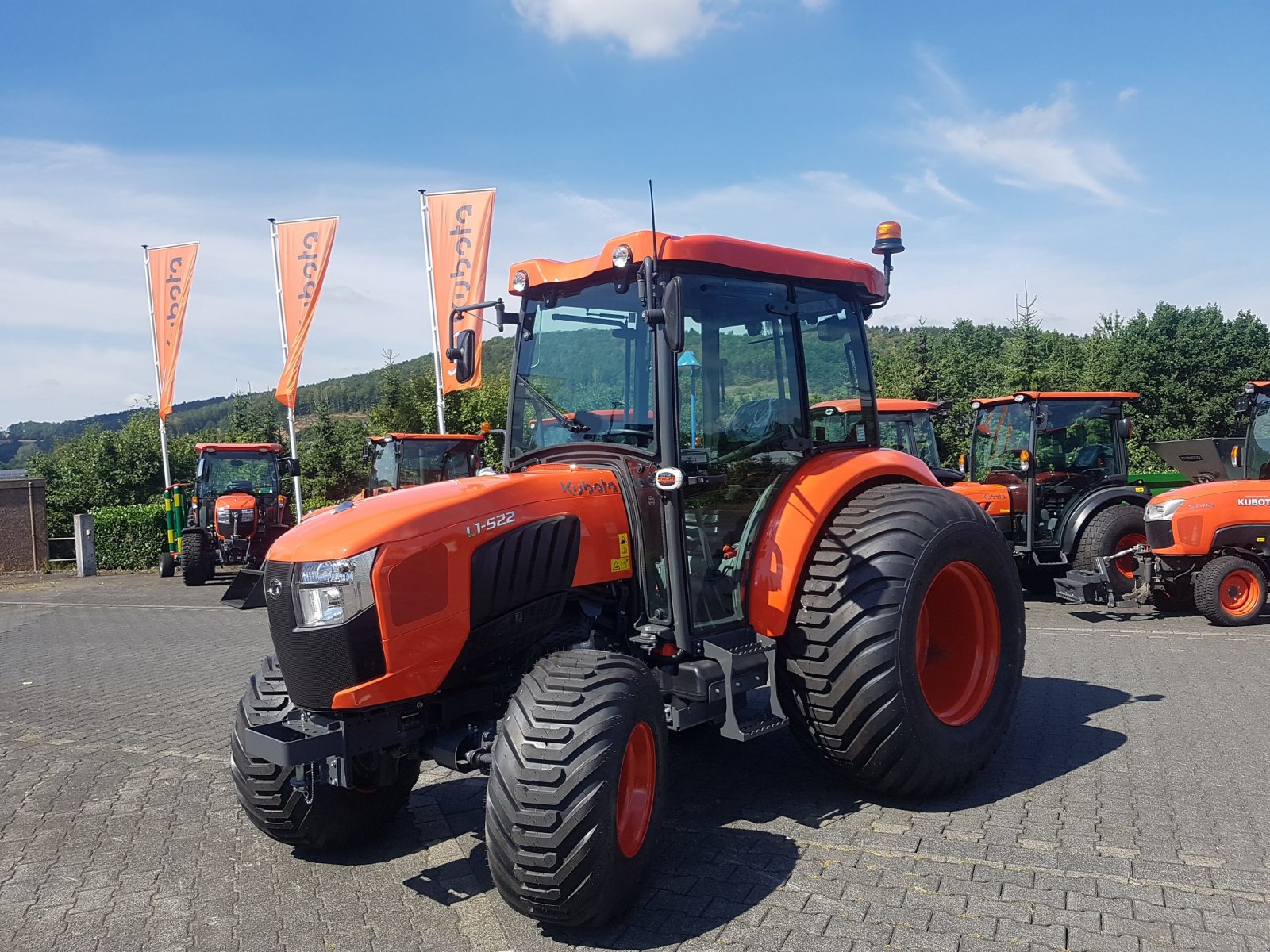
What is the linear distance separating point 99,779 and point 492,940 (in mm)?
3214

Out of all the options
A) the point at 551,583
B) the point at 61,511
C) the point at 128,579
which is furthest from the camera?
the point at 61,511

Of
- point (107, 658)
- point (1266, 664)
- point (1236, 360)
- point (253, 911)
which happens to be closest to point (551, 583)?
point (253, 911)

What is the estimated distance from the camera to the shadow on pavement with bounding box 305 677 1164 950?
136 inches

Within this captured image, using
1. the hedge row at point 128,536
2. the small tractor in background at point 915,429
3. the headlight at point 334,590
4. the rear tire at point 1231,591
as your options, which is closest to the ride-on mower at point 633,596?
the headlight at point 334,590

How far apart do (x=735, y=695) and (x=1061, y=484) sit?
26.9 ft

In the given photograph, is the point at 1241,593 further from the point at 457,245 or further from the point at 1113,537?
the point at 457,245

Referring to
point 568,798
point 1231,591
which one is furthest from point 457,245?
point 568,798

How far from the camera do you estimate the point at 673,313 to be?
3.71m

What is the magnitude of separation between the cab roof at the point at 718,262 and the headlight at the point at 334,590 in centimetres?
171

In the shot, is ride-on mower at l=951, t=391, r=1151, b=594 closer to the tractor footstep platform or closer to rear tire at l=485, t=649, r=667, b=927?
the tractor footstep platform

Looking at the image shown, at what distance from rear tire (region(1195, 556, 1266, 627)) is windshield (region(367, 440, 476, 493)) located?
10304mm

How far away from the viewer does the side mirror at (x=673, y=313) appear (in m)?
3.71

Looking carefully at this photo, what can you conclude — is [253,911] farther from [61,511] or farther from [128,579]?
[61,511]

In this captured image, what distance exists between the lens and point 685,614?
408 cm
